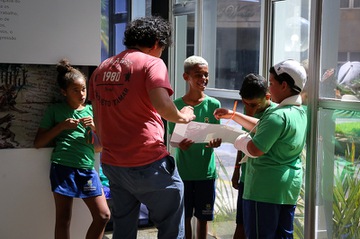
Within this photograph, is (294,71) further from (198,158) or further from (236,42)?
(236,42)

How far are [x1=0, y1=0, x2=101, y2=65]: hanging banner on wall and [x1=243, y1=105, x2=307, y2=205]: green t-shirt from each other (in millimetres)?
1644

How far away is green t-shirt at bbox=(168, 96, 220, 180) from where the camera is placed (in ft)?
11.7

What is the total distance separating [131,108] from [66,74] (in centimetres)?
121

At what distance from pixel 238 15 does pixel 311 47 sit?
40.0 inches

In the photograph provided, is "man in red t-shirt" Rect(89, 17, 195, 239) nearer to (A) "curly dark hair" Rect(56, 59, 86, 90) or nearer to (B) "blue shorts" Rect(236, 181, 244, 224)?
(B) "blue shorts" Rect(236, 181, 244, 224)

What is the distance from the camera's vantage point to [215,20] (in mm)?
4379

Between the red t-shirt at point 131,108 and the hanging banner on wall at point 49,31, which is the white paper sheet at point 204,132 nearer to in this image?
the red t-shirt at point 131,108

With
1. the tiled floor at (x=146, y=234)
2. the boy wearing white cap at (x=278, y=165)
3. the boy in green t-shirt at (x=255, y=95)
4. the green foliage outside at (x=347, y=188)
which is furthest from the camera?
the tiled floor at (x=146, y=234)

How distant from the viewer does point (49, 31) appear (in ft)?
12.4

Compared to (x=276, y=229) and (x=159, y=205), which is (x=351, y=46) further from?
(x=159, y=205)

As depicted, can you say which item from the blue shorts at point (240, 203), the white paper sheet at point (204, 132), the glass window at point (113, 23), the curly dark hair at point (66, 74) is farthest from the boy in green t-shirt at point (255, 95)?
the glass window at point (113, 23)

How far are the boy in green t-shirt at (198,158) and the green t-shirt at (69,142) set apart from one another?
0.59 metres

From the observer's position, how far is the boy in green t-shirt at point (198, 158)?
356cm

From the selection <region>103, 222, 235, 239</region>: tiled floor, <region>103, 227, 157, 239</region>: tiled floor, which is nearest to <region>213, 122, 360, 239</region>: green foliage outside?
<region>103, 222, 235, 239</region>: tiled floor
